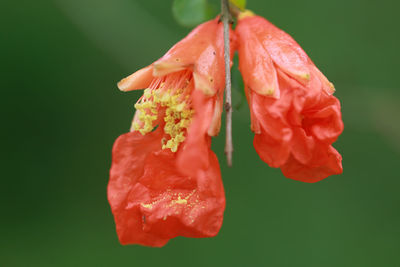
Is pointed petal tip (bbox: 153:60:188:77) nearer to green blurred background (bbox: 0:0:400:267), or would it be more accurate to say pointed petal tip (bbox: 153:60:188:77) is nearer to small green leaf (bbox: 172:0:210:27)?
small green leaf (bbox: 172:0:210:27)

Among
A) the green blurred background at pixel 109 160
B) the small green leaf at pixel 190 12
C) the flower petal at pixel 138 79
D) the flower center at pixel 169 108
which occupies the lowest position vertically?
the green blurred background at pixel 109 160

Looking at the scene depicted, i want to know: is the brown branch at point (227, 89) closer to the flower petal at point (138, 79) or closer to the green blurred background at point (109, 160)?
the flower petal at point (138, 79)

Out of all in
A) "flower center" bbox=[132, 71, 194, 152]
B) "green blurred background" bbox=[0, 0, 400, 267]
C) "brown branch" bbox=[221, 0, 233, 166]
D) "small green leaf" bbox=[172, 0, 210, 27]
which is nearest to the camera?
"brown branch" bbox=[221, 0, 233, 166]

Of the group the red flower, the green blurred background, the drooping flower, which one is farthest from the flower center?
the green blurred background

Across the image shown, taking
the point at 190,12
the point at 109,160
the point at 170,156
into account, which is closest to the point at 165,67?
the point at 170,156

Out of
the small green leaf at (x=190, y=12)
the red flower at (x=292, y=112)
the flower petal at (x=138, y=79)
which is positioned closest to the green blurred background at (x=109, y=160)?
the small green leaf at (x=190, y=12)

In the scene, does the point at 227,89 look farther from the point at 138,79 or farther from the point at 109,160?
the point at 109,160
